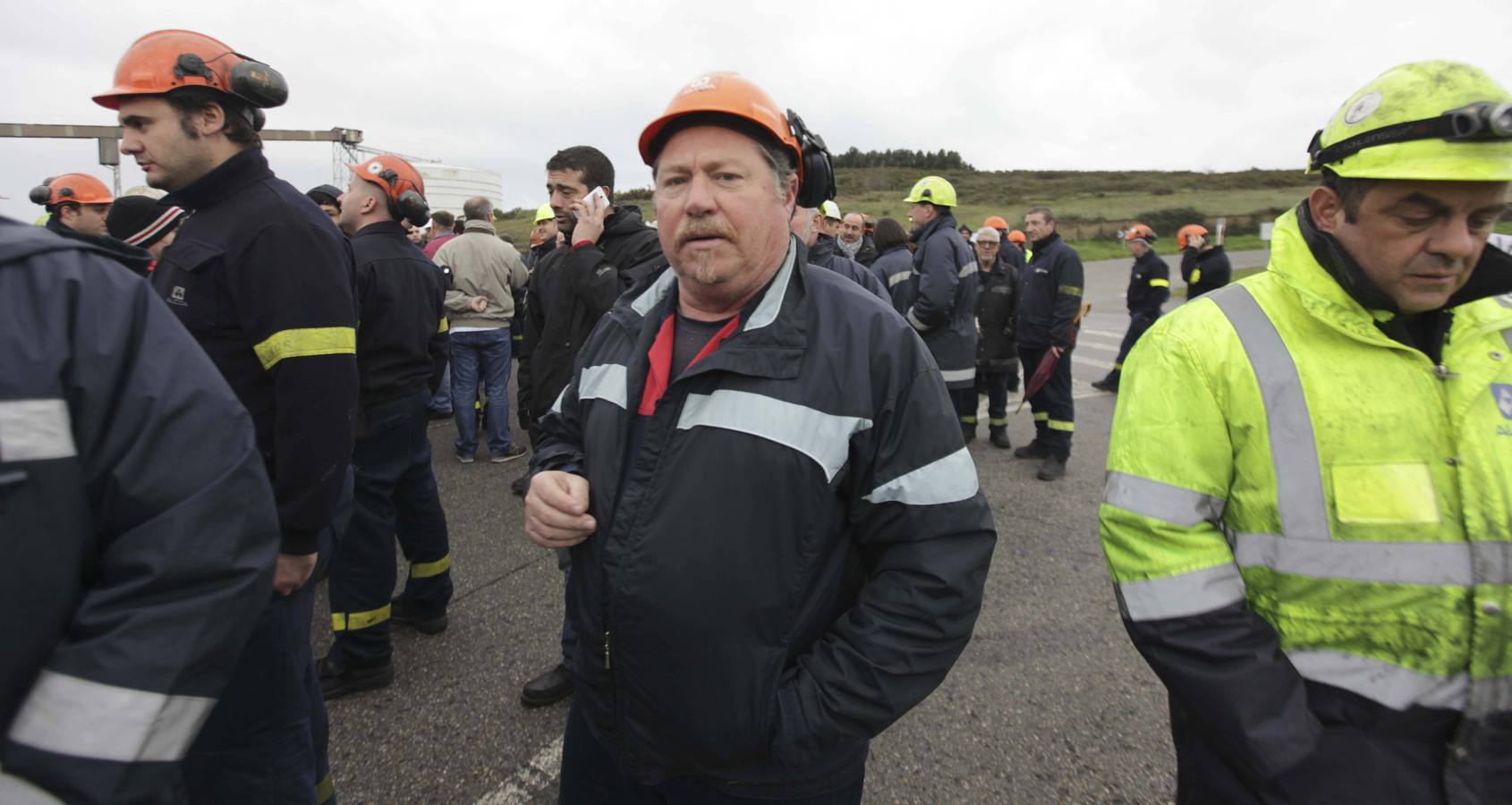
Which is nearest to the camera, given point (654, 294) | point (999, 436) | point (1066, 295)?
point (654, 294)

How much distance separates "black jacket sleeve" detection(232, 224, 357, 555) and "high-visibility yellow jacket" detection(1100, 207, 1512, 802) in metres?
2.07

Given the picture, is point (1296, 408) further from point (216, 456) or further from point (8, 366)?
point (8, 366)

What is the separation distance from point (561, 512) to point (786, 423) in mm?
502

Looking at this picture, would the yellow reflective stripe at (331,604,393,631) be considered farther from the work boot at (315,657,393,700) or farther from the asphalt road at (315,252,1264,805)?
the asphalt road at (315,252,1264,805)

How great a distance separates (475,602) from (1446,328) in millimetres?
3939

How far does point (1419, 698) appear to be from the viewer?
1281 mm

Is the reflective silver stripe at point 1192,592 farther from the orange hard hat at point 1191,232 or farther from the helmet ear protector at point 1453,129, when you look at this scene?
the orange hard hat at point 1191,232

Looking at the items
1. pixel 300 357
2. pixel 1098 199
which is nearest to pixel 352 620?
pixel 300 357

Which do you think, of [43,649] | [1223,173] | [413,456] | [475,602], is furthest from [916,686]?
[1223,173]

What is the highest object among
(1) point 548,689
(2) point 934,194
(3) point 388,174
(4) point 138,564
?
(2) point 934,194

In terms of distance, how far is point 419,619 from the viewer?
3631mm

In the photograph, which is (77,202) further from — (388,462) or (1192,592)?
(1192,592)

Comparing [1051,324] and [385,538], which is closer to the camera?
[385,538]

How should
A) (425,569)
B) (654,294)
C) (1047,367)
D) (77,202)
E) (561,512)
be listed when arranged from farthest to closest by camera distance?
(1047,367) < (77,202) < (425,569) < (654,294) < (561,512)
